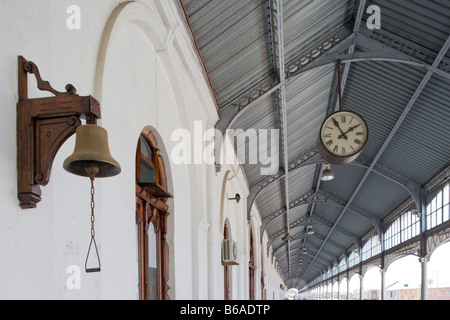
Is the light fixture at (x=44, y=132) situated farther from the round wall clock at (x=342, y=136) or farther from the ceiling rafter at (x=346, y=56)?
the round wall clock at (x=342, y=136)

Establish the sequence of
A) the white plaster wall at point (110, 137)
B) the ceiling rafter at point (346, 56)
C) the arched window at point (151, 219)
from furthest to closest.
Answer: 1. the ceiling rafter at point (346, 56)
2. the arched window at point (151, 219)
3. the white plaster wall at point (110, 137)

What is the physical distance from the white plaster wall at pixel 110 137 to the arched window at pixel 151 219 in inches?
5.7

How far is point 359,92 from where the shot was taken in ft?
39.8

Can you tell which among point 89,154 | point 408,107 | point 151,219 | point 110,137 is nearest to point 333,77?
point 408,107

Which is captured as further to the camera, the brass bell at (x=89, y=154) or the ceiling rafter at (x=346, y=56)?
the ceiling rafter at (x=346, y=56)

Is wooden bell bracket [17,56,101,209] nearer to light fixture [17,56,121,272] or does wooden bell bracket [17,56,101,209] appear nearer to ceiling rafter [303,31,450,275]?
light fixture [17,56,121,272]

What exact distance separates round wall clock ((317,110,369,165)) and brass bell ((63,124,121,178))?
656 cm

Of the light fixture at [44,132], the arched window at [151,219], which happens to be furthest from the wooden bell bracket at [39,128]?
the arched window at [151,219]

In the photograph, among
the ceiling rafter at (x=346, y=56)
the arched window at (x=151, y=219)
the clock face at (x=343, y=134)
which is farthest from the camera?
the ceiling rafter at (x=346, y=56)

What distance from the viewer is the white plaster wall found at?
221 cm

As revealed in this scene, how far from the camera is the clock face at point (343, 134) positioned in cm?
831
